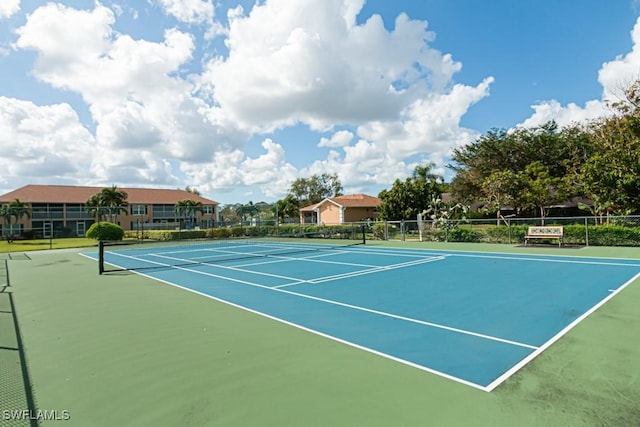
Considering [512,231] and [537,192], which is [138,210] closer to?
[512,231]

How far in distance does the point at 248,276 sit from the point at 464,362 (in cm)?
781

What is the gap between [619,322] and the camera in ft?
18.7

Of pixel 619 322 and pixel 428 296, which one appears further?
pixel 428 296

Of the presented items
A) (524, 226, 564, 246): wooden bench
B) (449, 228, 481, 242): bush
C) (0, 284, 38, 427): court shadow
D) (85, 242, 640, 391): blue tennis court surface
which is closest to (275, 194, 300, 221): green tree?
(449, 228, 481, 242): bush

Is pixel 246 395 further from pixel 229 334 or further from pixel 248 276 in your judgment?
pixel 248 276

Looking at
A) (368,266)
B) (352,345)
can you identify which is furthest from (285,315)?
(368,266)

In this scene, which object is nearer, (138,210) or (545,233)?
(545,233)

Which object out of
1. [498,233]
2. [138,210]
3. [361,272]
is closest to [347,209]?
[498,233]

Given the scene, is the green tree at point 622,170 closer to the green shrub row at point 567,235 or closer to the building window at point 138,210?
the green shrub row at point 567,235

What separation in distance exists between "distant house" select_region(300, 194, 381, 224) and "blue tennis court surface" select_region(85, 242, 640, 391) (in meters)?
34.4

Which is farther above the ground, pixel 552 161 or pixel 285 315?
pixel 552 161

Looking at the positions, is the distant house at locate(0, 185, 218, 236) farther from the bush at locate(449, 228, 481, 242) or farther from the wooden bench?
the wooden bench

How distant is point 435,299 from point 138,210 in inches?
2130

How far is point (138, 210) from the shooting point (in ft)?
175
